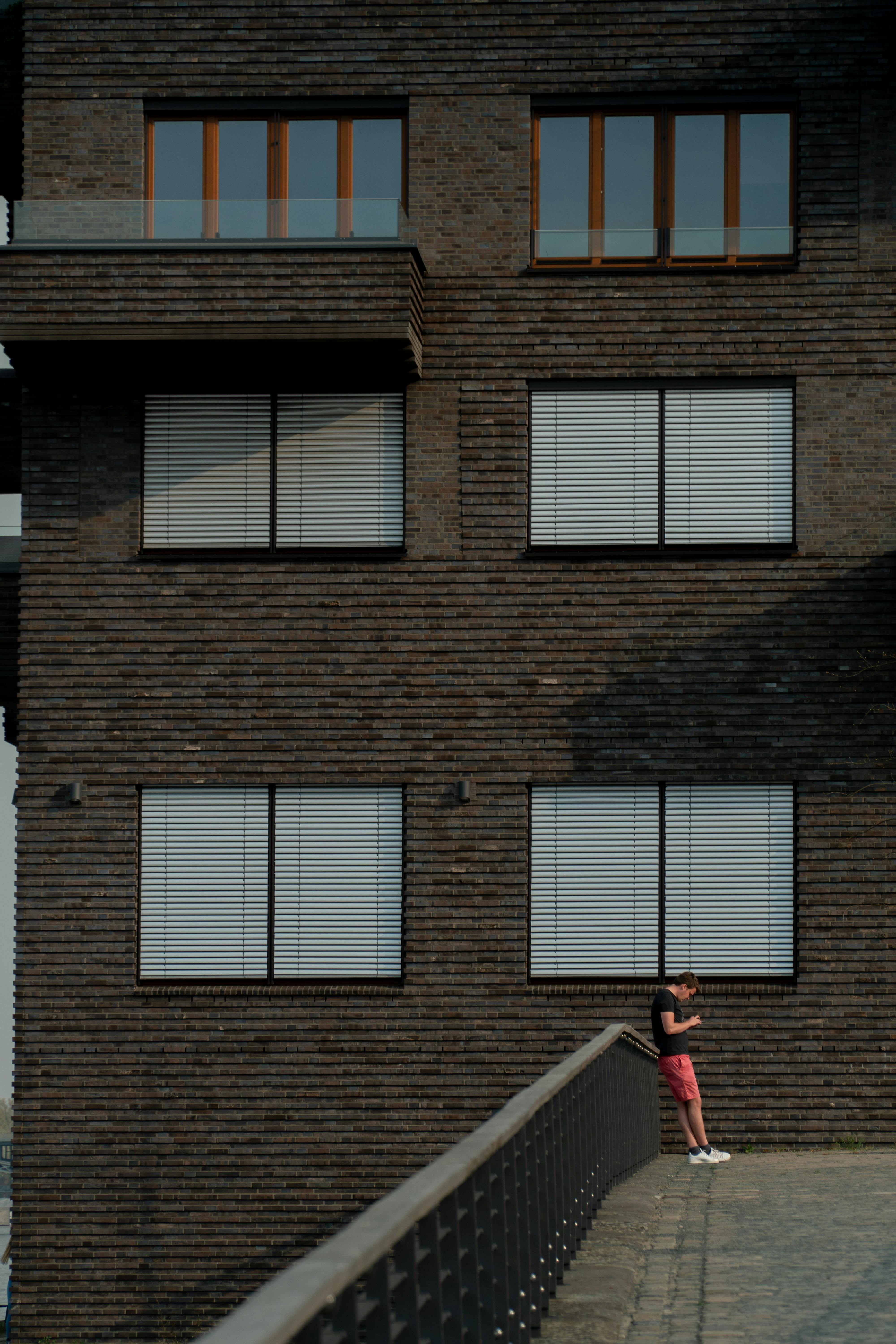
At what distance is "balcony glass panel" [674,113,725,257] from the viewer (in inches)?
626

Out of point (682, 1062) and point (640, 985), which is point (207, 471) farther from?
point (682, 1062)

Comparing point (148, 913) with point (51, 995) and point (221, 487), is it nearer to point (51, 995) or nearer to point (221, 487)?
point (51, 995)

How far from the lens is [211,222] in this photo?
15328 millimetres

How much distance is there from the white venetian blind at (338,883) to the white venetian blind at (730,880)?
2964 mm

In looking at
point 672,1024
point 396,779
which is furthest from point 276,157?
point 672,1024

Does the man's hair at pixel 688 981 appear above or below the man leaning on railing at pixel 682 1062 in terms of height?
above

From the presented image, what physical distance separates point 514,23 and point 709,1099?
466 inches

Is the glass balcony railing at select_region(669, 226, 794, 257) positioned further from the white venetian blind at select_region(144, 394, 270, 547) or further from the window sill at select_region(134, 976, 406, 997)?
the window sill at select_region(134, 976, 406, 997)

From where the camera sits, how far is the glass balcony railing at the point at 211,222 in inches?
599

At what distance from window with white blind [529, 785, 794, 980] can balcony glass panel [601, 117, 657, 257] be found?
19.8 ft

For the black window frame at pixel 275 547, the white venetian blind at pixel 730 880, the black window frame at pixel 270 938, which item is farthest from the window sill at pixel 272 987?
the black window frame at pixel 275 547

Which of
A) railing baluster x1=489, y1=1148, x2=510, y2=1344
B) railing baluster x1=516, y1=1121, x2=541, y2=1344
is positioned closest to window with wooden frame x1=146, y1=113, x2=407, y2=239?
railing baluster x1=516, y1=1121, x2=541, y2=1344

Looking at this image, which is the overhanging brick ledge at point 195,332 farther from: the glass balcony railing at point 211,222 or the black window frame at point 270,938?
the black window frame at point 270,938

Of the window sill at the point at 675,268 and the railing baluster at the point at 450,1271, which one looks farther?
the window sill at the point at 675,268
